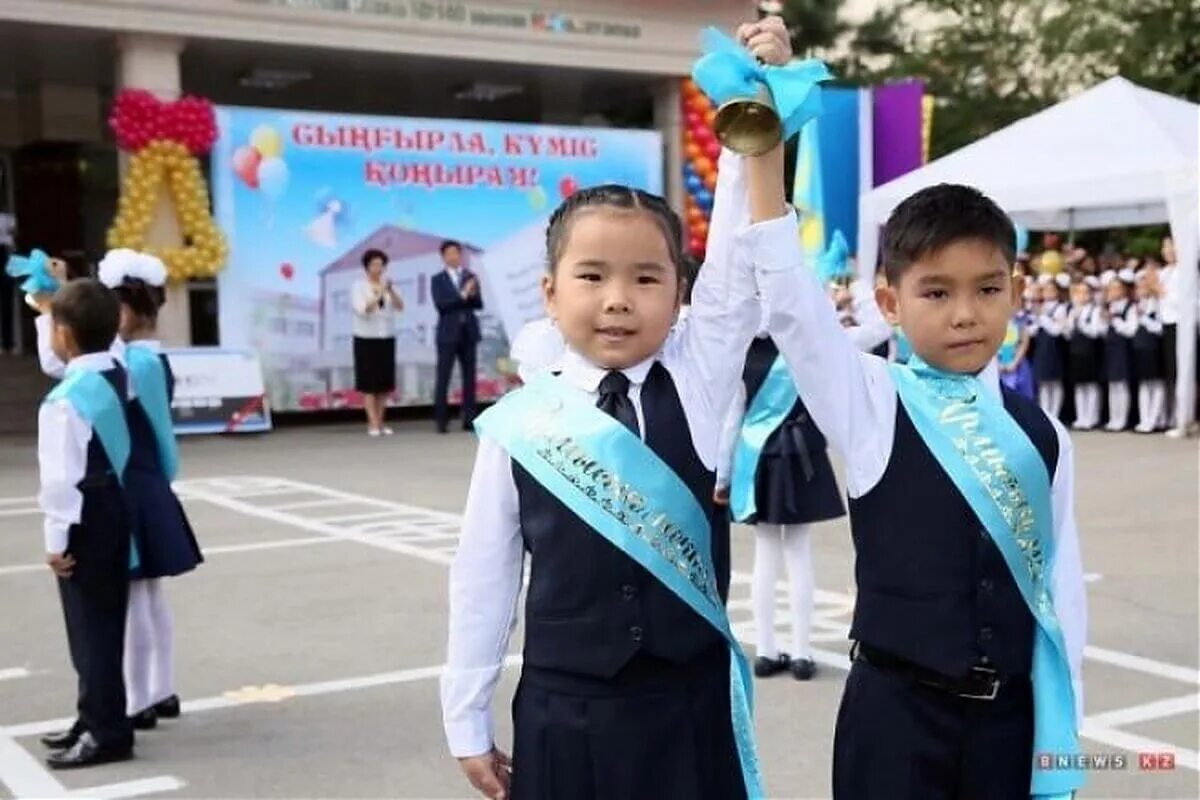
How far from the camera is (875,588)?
2311mm

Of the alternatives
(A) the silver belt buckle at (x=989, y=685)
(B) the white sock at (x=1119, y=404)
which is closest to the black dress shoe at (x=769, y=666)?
(A) the silver belt buckle at (x=989, y=685)

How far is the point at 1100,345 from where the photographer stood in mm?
14266

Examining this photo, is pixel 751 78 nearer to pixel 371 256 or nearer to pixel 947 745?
pixel 947 745

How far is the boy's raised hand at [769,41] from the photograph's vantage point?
1969 millimetres

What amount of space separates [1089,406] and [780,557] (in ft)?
33.3

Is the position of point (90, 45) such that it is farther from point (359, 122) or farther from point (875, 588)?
point (875, 588)

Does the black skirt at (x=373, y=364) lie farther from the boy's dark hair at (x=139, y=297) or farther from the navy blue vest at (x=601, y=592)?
the navy blue vest at (x=601, y=592)

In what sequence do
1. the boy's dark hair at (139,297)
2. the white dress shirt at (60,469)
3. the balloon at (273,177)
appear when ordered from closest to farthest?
1. the white dress shirt at (60,469)
2. the boy's dark hair at (139,297)
3. the balloon at (273,177)

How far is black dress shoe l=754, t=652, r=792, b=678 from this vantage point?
5277 mm

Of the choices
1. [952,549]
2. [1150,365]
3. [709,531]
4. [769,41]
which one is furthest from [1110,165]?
[769,41]

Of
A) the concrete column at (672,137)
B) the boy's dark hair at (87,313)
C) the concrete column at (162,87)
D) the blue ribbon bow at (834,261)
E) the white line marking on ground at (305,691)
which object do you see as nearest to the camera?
the boy's dark hair at (87,313)

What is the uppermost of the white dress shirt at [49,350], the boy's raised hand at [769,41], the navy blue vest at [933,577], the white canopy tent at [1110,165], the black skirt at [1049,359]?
the white canopy tent at [1110,165]

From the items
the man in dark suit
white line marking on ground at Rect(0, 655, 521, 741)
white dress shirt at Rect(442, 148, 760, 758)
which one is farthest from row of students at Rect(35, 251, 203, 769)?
the man in dark suit

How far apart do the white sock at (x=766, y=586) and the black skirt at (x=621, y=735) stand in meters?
3.06
